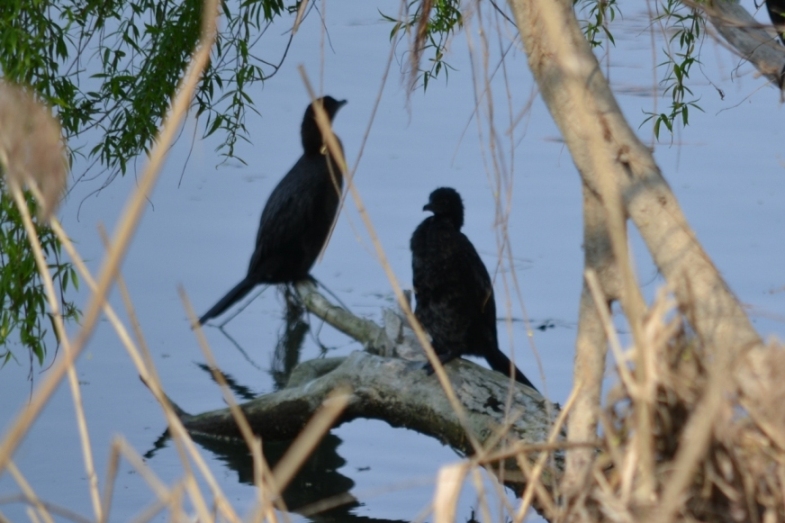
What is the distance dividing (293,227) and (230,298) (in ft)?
1.42

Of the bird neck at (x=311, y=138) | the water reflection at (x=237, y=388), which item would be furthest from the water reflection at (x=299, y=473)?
the bird neck at (x=311, y=138)

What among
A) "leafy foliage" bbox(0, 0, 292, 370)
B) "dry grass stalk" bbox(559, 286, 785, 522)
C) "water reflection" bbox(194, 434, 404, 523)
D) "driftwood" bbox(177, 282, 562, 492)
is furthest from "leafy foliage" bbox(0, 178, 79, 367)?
"dry grass stalk" bbox(559, 286, 785, 522)

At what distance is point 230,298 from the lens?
514 cm

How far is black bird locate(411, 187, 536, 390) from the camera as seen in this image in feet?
13.0

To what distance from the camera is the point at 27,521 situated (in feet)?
12.5

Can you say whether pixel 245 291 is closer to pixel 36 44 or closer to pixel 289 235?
pixel 289 235

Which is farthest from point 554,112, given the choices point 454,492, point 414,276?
point 414,276

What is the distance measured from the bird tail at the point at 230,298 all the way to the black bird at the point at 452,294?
1294mm

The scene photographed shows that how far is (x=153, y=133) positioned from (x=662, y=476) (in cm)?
252

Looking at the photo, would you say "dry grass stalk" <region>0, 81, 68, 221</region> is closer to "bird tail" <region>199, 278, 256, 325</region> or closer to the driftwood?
the driftwood

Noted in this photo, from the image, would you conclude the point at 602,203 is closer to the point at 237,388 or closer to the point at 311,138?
the point at 237,388

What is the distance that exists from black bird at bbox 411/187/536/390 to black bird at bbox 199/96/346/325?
1235 millimetres

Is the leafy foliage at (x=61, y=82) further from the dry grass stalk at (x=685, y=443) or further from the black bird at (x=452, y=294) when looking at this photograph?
the dry grass stalk at (x=685, y=443)

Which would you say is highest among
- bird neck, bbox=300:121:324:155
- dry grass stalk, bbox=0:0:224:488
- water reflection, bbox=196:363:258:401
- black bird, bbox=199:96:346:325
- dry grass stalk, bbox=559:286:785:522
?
bird neck, bbox=300:121:324:155
